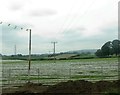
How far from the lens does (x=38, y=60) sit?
79.2 meters

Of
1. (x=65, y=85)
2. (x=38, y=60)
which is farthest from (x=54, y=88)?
(x=38, y=60)

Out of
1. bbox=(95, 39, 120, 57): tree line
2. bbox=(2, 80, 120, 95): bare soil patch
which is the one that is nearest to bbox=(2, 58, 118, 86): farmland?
bbox=(95, 39, 120, 57): tree line

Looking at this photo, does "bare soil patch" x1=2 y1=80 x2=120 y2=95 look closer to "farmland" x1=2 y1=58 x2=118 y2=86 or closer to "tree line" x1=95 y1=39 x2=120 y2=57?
"farmland" x1=2 y1=58 x2=118 y2=86

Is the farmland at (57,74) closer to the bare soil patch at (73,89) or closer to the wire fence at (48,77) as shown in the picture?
the wire fence at (48,77)

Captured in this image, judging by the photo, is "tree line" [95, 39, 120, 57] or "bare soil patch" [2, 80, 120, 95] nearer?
"bare soil patch" [2, 80, 120, 95]

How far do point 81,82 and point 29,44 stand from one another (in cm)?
1093

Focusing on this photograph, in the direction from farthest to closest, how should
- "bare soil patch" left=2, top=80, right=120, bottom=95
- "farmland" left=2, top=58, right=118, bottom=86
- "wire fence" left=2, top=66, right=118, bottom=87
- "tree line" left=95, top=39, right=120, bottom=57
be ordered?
"tree line" left=95, top=39, right=120, bottom=57 → "farmland" left=2, top=58, right=118, bottom=86 → "wire fence" left=2, top=66, right=118, bottom=87 → "bare soil patch" left=2, top=80, right=120, bottom=95

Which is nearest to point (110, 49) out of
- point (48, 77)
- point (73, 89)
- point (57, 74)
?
point (57, 74)

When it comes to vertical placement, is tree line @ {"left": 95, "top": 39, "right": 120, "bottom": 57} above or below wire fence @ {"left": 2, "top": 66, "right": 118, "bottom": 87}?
above

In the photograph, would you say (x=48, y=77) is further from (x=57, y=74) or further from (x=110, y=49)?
(x=110, y=49)

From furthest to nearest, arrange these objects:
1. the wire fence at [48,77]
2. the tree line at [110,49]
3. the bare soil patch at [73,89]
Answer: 1. the tree line at [110,49]
2. the wire fence at [48,77]
3. the bare soil patch at [73,89]

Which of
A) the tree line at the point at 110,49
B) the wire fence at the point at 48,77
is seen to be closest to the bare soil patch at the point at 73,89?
the wire fence at the point at 48,77

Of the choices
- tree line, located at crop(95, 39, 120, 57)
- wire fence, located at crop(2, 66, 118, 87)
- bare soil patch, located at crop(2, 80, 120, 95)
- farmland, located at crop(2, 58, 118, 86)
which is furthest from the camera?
tree line, located at crop(95, 39, 120, 57)

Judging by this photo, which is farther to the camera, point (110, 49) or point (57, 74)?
point (110, 49)
